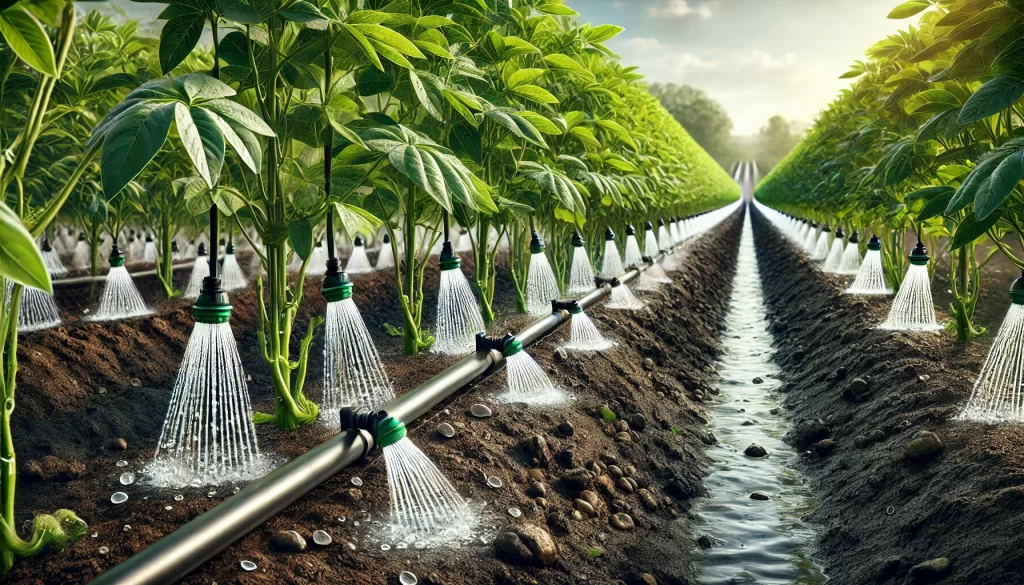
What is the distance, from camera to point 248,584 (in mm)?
2041

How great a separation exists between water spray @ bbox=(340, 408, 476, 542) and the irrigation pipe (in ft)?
0.31

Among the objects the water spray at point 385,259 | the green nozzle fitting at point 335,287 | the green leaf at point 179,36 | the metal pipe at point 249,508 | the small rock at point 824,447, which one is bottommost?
the small rock at point 824,447

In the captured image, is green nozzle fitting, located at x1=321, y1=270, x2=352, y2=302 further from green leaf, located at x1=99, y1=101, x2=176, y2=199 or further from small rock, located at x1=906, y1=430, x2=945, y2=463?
small rock, located at x1=906, y1=430, x2=945, y2=463

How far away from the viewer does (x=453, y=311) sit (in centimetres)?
460

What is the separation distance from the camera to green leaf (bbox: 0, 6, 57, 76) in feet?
4.90

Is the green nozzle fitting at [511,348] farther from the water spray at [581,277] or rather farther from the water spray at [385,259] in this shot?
the water spray at [385,259]

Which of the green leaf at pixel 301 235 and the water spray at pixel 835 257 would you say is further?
the water spray at pixel 835 257

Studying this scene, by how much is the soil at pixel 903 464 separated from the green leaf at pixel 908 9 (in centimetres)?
190

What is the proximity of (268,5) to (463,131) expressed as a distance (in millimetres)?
1430

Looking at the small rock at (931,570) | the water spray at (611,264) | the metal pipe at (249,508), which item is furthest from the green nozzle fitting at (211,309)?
the water spray at (611,264)

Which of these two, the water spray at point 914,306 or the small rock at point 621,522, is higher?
the water spray at point 914,306

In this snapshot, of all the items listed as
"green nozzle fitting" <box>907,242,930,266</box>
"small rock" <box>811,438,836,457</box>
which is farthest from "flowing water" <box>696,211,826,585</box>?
"green nozzle fitting" <box>907,242,930,266</box>

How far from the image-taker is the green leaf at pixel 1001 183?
2254 millimetres

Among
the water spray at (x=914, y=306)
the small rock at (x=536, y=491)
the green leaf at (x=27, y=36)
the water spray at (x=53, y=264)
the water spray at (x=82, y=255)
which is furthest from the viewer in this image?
the water spray at (x=82, y=255)
